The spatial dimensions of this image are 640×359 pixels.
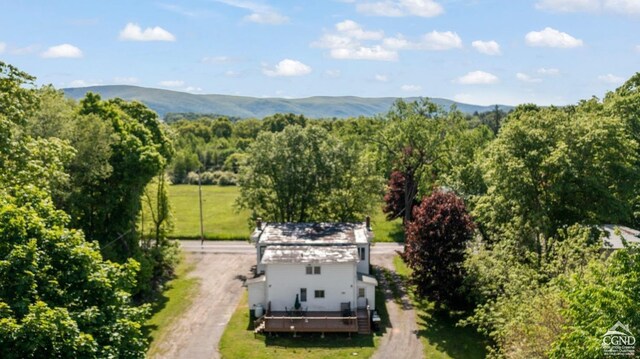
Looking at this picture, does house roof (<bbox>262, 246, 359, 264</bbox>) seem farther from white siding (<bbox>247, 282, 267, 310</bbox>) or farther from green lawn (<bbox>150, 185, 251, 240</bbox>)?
green lawn (<bbox>150, 185, 251, 240</bbox>)

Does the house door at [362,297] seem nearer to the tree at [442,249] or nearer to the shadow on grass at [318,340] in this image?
the shadow on grass at [318,340]

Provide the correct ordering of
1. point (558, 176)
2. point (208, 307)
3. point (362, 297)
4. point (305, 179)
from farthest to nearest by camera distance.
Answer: point (305, 179) → point (208, 307) → point (362, 297) → point (558, 176)

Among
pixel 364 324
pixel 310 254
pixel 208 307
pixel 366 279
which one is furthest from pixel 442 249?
pixel 208 307

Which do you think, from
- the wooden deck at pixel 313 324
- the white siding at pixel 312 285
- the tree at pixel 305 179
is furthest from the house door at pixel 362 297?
the tree at pixel 305 179

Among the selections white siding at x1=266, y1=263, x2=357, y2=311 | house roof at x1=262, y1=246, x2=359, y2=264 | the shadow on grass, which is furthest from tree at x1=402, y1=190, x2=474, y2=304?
the shadow on grass

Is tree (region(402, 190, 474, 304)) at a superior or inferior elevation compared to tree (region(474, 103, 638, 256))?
inferior

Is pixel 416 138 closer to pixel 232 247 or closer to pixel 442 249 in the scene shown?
pixel 442 249
